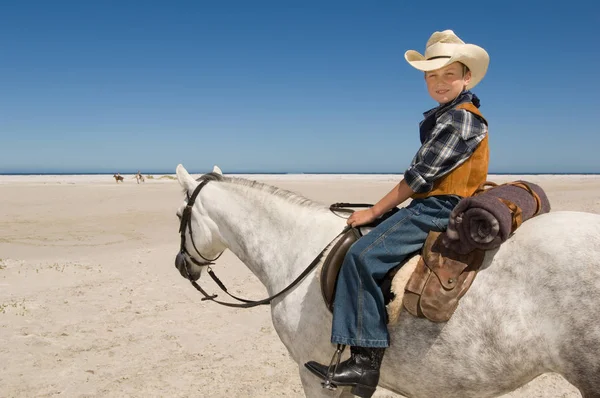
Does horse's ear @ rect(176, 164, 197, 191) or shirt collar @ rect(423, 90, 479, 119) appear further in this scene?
horse's ear @ rect(176, 164, 197, 191)

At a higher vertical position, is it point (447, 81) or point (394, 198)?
point (447, 81)

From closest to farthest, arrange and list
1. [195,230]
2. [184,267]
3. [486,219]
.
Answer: [486,219] → [195,230] → [184,267]

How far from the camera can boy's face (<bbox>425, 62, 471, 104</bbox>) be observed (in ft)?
9.89

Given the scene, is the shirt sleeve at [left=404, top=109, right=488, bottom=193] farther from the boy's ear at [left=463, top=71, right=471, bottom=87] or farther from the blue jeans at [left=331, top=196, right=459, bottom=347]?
the boy's ear at [left=463, top=71, right=471, bottom=87]

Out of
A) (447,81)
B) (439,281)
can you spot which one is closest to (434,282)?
(439,281)

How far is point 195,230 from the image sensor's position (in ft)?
14.9

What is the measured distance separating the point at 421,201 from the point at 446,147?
16.5 inches

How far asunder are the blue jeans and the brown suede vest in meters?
0.06

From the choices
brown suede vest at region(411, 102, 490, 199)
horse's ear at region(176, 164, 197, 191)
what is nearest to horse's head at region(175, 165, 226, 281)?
horse's ear at region(176, 164, 197, 191)

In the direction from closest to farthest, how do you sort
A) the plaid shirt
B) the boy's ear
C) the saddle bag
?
the saddle bag < the plaid shirt < the boy's ear

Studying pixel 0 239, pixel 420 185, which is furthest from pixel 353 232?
pixel 0 239

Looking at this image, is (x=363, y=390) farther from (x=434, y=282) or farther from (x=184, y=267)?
(x=184, y=267)

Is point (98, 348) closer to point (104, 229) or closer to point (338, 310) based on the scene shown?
point (338, 310)

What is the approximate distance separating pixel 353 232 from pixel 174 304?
6203 millimetres
